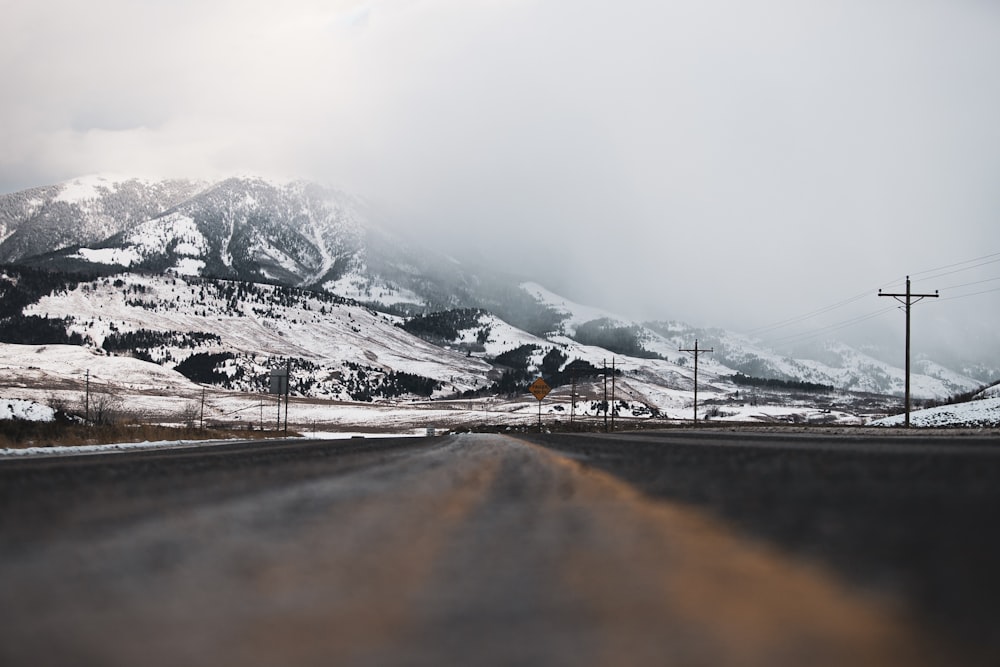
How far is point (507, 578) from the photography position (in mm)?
3504

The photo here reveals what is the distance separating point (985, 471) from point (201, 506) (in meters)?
7.26

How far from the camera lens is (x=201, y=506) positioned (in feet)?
20.2

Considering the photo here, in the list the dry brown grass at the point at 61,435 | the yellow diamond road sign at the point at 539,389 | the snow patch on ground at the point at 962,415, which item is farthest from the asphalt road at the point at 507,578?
the yellow diamond road sign at the point at 539,389

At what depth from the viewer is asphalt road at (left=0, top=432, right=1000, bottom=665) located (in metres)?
2.44

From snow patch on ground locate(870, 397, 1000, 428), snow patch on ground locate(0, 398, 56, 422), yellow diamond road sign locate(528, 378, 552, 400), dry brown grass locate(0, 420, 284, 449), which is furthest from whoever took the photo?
yellow diamond road sign locate(528, 378, 552, 400)

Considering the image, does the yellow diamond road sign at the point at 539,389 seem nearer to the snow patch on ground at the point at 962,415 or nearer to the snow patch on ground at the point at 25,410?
the snow patch on ground at the point at 962,415

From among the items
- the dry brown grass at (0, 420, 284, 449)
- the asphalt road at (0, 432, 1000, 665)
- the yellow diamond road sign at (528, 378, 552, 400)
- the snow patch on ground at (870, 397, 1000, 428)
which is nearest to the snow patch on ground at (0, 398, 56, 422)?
the dry brown grass at (0, 420, 284, 449)

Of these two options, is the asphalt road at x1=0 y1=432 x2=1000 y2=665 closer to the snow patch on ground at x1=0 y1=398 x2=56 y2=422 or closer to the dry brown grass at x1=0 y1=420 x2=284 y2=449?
the dry brown grass at x1=0 y1=420 x2=284 y2=449

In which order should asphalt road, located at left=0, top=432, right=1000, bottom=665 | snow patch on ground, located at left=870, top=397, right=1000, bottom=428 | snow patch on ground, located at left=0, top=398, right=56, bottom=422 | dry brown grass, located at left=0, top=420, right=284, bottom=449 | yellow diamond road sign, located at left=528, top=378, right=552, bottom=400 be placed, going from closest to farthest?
asphalt road, located at left=0, top=432, right=1000, bottom=665
dry brown grass, located at left=0, top=420, right=284, bottom=449
snow patch on ground, located at left=0, top=398, right=56, bottom=422
snow patch on ground, located at left=870, top=397, right=1000, bottom=428
yellow diamond road sign, located at left=528, top=378, right=552, bottom=400

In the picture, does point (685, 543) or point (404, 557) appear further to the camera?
point (685, 543)

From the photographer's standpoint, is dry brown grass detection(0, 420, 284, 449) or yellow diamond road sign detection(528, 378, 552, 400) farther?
yellow diamond road sign detection(528, 378, 552, 400)

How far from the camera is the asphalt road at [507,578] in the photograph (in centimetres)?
244

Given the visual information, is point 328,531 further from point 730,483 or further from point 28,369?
point 28,369

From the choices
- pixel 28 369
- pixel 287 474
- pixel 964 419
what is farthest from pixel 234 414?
pixel 287 474
